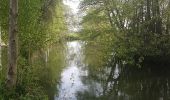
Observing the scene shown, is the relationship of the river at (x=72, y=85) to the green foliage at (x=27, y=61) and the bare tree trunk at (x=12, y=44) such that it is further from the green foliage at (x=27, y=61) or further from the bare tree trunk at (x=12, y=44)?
the bare tree trunk at (x=12, y=44)

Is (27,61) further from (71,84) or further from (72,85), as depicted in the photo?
(71,84)

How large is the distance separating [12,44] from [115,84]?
1135 centimetres

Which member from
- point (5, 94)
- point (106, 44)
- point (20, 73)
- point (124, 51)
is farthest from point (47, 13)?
point (5, 94)

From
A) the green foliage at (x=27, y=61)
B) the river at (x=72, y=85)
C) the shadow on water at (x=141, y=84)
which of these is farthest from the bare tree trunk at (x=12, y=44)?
the shadow on water at (x=141, y=84)

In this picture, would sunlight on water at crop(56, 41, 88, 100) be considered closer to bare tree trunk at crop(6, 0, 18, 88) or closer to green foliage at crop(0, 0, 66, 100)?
green foliage at crop(0, 0, 66, 100)

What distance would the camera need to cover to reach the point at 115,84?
23.6 m

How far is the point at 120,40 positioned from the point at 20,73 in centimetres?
1504

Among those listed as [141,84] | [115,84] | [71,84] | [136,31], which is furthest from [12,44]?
[136,31]

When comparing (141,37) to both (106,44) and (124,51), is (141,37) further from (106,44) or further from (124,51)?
(124,51)

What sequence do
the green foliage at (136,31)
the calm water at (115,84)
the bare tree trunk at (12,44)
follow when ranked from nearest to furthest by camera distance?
the bare tree trunk at (12,44), the calm water at (115,84), the green foliage at (136,31)

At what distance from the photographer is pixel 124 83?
2405cm

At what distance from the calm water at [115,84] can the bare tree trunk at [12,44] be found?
15.5ft

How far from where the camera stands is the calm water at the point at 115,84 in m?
19.7

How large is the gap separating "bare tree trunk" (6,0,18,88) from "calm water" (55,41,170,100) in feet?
15.5
